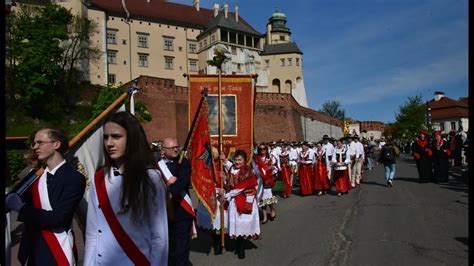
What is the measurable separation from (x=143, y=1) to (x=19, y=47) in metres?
30.1

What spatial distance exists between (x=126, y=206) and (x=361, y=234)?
21.2 feet

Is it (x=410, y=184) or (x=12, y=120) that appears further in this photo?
(x=12, y=120)

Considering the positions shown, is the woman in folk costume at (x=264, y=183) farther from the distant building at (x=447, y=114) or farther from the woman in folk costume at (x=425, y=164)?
the distant building at (x=447, y=114)

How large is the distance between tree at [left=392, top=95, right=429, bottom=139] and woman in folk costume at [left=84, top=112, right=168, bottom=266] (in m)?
45.9

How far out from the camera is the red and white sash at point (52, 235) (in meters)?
3.34

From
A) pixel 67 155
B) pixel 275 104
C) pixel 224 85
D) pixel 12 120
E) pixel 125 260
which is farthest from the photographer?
pixel 275 104

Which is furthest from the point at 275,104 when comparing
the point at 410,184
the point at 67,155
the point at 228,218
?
the point at 67,155

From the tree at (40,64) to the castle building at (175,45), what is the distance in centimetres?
729

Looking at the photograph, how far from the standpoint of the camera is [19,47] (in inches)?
1636

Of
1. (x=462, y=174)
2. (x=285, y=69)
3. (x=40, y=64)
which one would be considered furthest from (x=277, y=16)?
(x=462, y=174)

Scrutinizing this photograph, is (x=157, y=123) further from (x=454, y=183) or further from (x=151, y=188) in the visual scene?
(x=151, y=188)

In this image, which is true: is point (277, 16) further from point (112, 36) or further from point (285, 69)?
point (112, 36)

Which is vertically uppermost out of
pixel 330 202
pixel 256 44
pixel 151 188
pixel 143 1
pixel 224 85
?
pixel 143 1

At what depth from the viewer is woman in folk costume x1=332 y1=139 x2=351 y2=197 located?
14.6 metres
